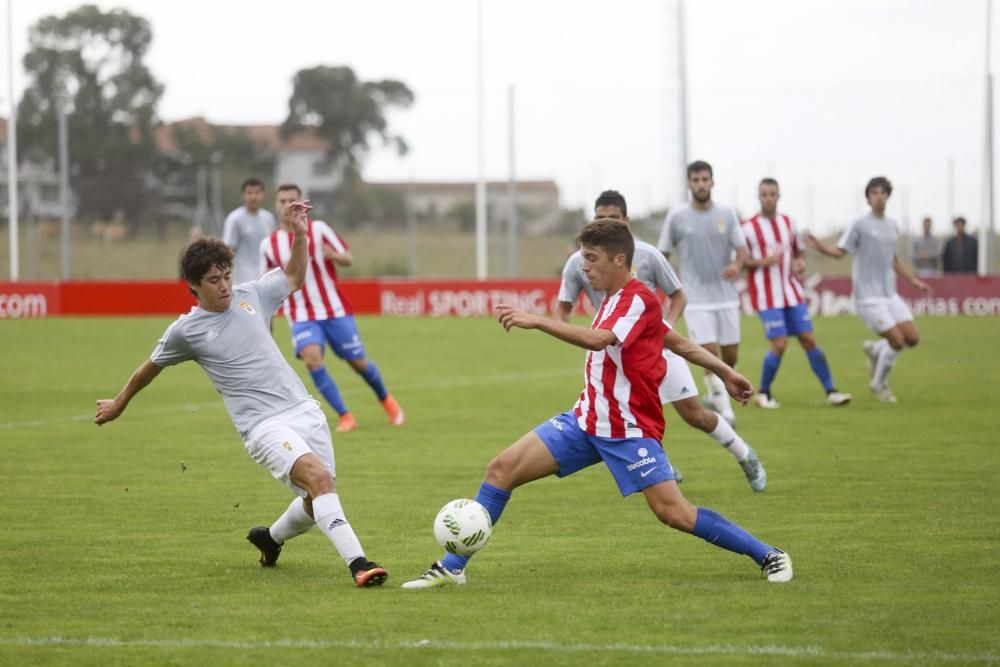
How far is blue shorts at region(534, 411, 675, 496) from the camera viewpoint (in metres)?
6.57

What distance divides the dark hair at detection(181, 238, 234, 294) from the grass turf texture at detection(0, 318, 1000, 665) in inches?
58.7

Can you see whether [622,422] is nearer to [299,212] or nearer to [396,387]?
[299,212]

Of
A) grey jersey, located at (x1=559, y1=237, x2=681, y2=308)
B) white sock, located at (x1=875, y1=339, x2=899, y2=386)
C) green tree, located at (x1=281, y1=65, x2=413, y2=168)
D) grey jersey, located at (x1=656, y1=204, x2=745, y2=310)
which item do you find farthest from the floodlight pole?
grey jersey, located at (x1=559, y1=237, x2=681, y2=308)

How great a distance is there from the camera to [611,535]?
26.5ft

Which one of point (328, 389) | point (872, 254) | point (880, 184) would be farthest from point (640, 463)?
point (872, 254)

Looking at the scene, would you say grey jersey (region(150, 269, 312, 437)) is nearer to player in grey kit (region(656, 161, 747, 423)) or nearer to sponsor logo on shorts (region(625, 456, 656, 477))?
sponsor logo on shorts (region(625, 456, 656, 477))

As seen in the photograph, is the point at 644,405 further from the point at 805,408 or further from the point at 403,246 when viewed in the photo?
the point at 403,246

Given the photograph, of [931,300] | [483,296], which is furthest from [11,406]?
[931,300]

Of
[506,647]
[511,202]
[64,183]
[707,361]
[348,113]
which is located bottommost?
[506,647]

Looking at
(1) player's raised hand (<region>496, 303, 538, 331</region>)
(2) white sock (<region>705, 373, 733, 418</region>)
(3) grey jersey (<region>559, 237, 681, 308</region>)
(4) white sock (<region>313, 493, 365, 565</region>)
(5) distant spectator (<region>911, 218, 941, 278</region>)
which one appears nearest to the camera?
(1) player's raised hand (<region>496, 303, 538, 331</region>)

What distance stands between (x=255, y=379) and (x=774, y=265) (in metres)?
8.89

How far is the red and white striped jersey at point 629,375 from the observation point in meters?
6.57

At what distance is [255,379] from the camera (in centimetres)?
709

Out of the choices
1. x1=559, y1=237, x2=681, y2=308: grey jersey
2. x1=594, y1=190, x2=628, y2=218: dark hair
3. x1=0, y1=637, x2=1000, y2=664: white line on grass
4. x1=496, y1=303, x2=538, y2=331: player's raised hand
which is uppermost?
x1=594, y1=190, x2=628, y2=218: dark hair
